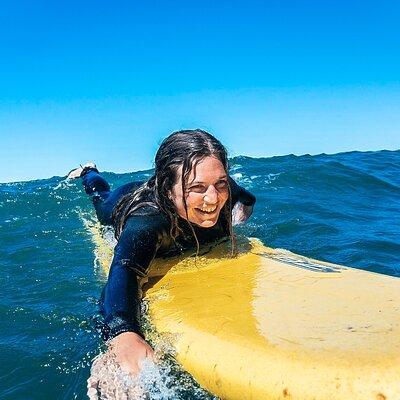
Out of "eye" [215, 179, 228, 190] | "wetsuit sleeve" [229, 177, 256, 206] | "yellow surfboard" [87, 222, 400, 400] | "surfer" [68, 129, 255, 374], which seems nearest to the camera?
"yellow surfboard" [87, 222, 400, 400]

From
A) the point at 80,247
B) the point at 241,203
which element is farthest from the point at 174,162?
the point at 80,247

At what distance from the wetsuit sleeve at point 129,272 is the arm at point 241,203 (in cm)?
120

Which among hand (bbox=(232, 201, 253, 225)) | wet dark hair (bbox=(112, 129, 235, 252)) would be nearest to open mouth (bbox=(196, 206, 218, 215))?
wet dark hair (bbox=(112, 129, 235, 252))

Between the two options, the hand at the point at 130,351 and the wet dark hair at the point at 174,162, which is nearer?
the hand at the point at 130,351

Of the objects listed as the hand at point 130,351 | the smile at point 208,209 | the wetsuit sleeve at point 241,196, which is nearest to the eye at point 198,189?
the smile at point 208,209

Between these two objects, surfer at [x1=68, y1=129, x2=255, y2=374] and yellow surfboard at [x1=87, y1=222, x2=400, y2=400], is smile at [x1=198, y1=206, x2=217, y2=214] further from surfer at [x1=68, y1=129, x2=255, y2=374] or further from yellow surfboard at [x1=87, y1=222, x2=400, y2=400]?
yellow surfboard at [x1=87, y1=222, x2=400, y2=400]

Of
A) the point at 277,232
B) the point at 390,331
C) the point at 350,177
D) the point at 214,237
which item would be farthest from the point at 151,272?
the point at 350,177

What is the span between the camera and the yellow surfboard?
164 centimetres

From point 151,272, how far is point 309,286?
1.05 metres

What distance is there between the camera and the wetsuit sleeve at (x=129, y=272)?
2281 millimetres

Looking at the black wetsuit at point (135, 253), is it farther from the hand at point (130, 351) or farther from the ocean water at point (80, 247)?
the ocean water at point (80, 247)

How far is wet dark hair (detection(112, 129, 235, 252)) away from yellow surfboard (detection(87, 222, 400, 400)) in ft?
1.41

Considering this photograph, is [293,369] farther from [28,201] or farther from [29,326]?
[28,201]

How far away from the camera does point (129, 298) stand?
2.40 m
